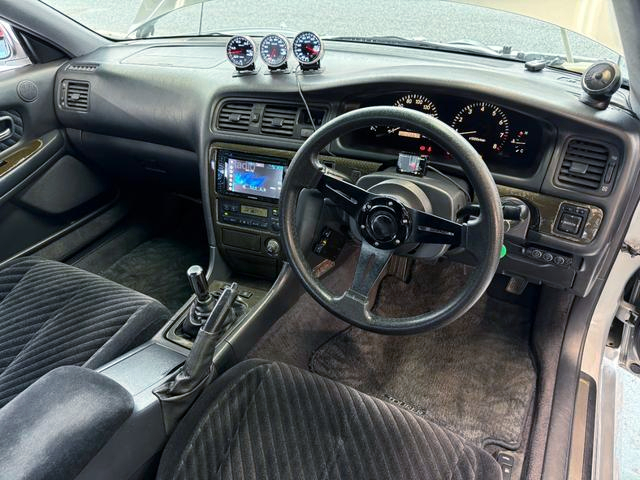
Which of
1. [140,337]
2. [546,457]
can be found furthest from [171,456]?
[546,457]

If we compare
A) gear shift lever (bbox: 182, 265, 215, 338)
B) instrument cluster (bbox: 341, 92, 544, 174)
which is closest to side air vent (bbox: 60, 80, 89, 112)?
gear shift lever (bbox: 182, 265, 215, 338)

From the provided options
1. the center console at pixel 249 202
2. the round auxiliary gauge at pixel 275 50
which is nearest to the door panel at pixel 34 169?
the center console at pixel 249 202

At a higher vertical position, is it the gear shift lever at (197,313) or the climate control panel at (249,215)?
the climate control panel at (249,215)

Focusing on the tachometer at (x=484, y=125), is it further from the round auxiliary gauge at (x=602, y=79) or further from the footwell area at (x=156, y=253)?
the footwell area at (x=156, y=253)

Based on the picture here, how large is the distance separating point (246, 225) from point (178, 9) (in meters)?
1.15

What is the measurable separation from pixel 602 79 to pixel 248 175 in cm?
102

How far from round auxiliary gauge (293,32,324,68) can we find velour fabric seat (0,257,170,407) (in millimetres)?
843

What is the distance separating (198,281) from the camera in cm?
139

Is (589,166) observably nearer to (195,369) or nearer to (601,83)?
(601,83)

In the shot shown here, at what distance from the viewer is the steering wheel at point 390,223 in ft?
3.40

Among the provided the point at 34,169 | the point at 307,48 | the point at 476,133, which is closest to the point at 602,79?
the point at 476,133

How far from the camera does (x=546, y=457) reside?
1.58m

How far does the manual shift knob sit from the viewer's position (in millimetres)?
1375

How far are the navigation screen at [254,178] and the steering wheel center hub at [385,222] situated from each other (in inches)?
21.8
